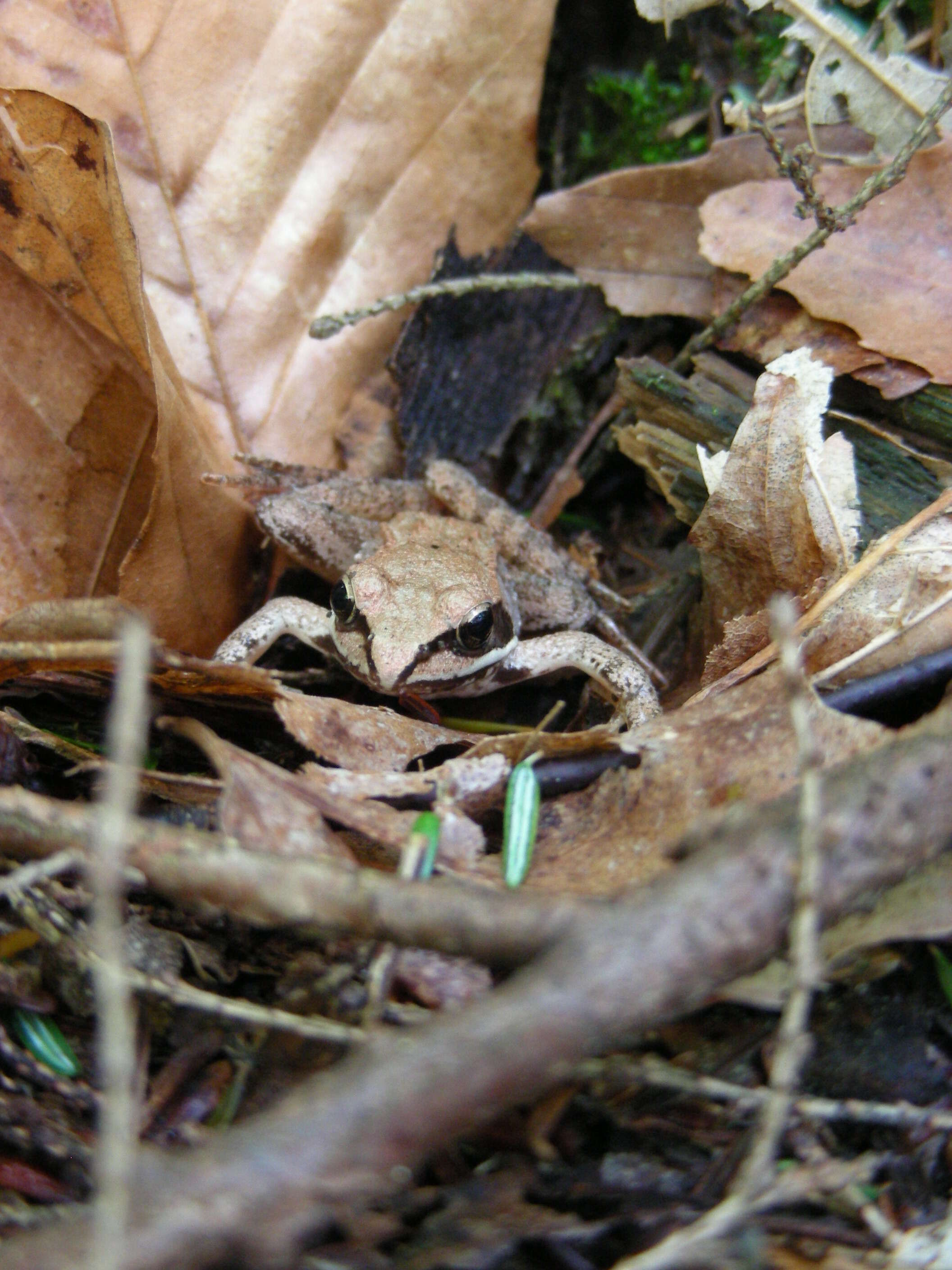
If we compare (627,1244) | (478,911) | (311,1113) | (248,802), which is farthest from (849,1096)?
(248,802)

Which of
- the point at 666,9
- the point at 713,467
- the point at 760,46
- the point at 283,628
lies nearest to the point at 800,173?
the point at 713,467

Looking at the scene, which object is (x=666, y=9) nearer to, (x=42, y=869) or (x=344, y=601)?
(x=344, y=601)

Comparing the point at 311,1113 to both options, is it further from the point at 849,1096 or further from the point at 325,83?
the point at 325,83

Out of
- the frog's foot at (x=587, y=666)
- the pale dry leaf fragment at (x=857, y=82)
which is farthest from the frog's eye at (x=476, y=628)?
the pale dry leaf fragment at (x=857, y=82)

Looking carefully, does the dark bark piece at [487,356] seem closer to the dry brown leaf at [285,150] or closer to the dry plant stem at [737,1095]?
the dry brown leaf at [285,150]

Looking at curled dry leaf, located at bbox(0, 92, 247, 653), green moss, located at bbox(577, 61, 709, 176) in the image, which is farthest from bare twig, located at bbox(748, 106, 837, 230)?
curled dry leaf, located at bbox(0, 92, 247, 653)

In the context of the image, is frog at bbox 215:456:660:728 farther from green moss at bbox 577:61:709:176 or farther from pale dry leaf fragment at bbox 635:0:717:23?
pale dry leaf fragment at bbox 635:0:717:23

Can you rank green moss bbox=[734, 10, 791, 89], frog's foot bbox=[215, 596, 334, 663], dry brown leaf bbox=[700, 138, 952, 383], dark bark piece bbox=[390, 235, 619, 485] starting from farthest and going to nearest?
dark bark piece bbox=[390, 235, 619, 485] < green moss bbox=[734, 10, 791, 89] < frog's foot bbox=[215, 596, 334, 663] < dry brown leaf bbox=[700, 138, 952, 383]
